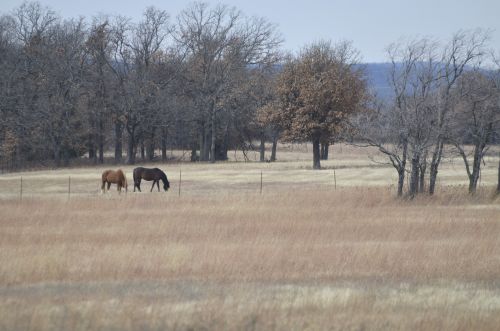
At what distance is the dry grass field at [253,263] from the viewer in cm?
1234

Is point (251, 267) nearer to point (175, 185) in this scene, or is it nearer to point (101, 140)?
point (175, 185)

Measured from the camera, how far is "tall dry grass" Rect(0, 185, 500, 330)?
12.3m

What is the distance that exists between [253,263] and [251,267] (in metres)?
0.50

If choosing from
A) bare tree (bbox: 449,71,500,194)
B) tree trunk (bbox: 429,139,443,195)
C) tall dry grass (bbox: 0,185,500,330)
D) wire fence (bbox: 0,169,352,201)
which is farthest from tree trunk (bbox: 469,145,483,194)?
wire fence (bbox: 0,169,352,201)

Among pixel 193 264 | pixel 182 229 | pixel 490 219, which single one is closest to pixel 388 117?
pixel 490 219

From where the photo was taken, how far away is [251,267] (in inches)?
672

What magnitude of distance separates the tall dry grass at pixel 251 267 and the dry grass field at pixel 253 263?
1.7 inches

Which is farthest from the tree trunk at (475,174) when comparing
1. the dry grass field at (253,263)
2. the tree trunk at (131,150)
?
the tree trunk at (131,150)

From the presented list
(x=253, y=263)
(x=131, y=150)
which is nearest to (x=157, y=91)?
(x=131, y=150)

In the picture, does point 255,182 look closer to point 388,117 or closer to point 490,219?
point 388,117

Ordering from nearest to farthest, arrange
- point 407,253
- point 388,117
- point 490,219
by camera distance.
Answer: point 407,253 < point 490,219 < point 388,117

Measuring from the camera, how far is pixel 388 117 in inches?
1340

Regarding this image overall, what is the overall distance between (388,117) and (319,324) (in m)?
23.1

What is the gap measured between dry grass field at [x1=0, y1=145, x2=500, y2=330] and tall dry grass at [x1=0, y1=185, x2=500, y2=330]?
0.14 ft
